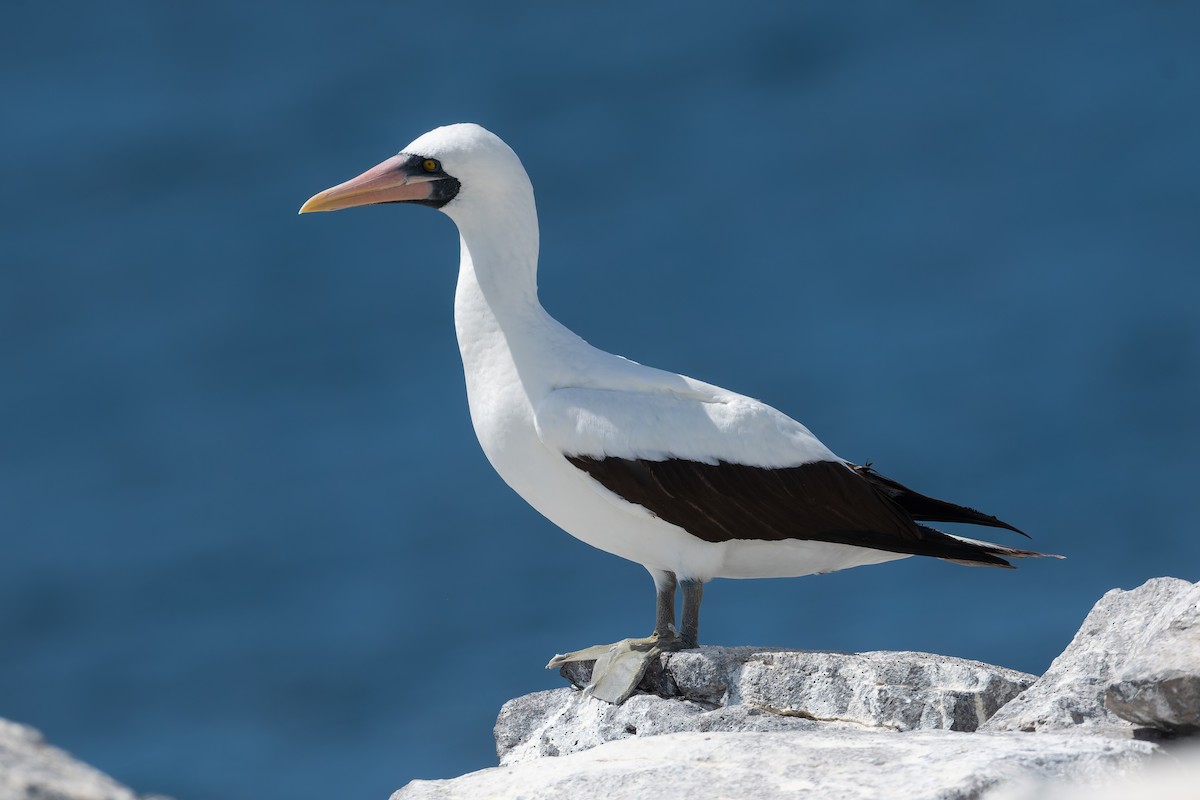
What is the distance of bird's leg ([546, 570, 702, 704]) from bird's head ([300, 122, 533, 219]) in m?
2.07

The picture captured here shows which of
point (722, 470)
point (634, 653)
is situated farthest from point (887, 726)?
point (722, 470)

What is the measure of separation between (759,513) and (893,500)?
0.74m

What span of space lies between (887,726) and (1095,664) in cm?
91

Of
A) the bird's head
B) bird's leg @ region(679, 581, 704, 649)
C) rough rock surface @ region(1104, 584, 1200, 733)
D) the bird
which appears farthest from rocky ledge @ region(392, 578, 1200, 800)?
the bird's head

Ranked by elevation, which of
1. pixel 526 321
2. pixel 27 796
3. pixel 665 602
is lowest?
pixel 27 796

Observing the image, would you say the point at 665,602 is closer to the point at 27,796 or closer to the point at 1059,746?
the point at 1059,746

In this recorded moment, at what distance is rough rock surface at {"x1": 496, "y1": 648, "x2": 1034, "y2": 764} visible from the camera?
7168mm

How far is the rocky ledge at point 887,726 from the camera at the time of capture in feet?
16.5

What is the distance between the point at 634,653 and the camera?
7.86 metres

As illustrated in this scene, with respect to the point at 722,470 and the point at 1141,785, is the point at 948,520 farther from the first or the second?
the point at 1141,785

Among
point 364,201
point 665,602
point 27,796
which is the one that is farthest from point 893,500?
point 27,796

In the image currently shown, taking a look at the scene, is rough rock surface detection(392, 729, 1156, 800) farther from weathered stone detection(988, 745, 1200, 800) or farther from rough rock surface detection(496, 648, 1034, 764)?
rough rock surface detection(496, 648, 1034, 764)

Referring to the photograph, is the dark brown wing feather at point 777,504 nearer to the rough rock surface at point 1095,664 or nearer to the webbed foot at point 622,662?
the webbed foot at point 622,662

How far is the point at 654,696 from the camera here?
761cm
